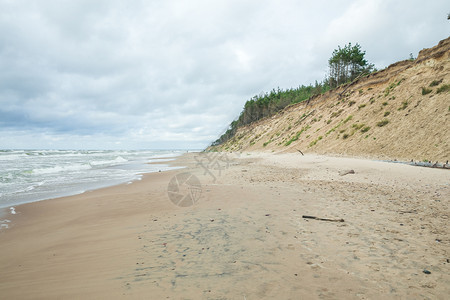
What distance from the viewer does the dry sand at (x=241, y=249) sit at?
9.65 ft

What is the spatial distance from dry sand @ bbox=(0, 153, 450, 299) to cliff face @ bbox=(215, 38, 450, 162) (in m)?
10.5

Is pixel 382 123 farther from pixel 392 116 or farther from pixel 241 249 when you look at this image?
pixel 241 249

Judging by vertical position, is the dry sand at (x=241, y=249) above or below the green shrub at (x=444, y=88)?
below

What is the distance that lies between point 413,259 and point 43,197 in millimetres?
13162

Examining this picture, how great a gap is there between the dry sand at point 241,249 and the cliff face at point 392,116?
10.5 m

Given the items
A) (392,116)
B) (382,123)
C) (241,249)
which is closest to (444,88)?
(392,116)

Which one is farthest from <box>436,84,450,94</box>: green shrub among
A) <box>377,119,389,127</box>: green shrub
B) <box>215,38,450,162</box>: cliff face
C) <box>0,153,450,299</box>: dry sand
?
<box>0,153,450,299</box>: dry sand

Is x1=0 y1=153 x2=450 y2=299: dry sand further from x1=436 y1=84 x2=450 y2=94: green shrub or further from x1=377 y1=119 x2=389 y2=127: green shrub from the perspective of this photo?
x1=436 y1=84 x2=450 y2=94: green shrub

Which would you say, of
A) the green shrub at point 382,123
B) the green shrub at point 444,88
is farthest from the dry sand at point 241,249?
the green shrub at point 444,88

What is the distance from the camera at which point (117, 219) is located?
6512 millimetres

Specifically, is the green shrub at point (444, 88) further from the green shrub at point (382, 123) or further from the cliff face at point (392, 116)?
the green shrub at point (382, 123)

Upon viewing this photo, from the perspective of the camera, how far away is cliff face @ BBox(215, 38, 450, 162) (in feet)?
52.2

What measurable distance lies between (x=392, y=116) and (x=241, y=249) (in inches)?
939

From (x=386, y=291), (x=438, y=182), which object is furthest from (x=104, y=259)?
(x=438, y=182)
